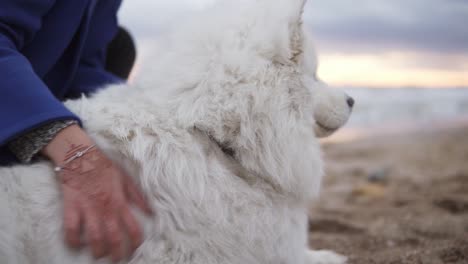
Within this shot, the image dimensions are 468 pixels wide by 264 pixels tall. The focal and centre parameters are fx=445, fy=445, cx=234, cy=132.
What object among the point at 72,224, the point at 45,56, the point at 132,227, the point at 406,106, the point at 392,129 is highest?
the point at 406,106

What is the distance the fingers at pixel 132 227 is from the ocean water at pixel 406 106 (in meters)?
8.82

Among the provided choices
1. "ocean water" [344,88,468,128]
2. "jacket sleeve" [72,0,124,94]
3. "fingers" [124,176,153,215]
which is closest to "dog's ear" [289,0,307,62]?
"fingers" [124,176,153,215]

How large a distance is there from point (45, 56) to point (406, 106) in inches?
475

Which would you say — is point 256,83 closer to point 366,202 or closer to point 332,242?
point 332,242

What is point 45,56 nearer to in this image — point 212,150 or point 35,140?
point 35,140

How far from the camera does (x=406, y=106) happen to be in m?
12.5

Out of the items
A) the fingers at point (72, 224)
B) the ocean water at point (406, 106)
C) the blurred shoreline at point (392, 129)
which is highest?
the ocean water at point (406, 106)

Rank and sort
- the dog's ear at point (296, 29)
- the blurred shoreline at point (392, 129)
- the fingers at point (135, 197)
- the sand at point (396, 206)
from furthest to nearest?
the blurred shoreline at point (392, 129) → the sand at point (396, 206) → the dog's ear at point (296, 29) → the fingers at point (135, 197)

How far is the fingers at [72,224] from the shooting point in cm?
121

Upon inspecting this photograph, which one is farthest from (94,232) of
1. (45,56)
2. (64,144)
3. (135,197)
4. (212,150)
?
(45,56)

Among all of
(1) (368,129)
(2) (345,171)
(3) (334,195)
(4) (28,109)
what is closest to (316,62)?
(4) (28,109)

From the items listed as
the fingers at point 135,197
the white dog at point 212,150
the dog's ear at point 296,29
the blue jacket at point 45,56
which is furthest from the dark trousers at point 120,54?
the fingers at point 135,197

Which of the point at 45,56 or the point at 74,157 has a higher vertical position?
the point at 45,56

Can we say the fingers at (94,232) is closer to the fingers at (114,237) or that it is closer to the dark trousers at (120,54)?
the fingers at (114,237)
